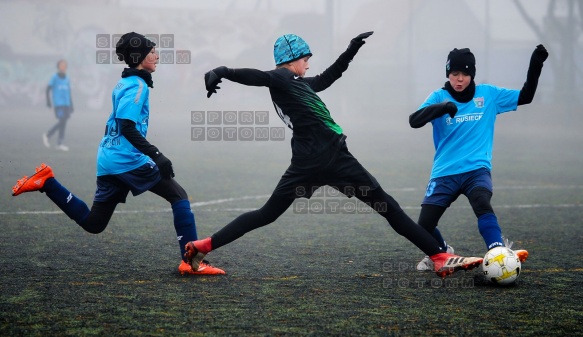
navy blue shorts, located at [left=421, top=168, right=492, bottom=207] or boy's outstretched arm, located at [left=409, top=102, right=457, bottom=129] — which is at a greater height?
boy's outstretched arm, located at [left=409, top=102, right=457, bottom=129]

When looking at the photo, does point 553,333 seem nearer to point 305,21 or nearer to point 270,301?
point 270,301

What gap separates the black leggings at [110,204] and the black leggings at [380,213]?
0.60 m

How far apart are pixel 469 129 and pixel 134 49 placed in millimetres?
2700

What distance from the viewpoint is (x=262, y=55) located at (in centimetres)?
4938

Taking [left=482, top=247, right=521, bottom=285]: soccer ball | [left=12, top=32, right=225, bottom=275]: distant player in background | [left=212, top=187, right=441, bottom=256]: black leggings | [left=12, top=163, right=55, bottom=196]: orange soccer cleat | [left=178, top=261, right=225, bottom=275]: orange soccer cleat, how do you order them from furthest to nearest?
[left=12, top=163, right=55, bottom=196]: orange soccer cleat < [left=178, top=261, right=225, bottom=275]: orange soccer cleat < [left=12, top=32, right=225, bottom=275]: distant player in background < [left=212, top=187, right=441, bottom=256]: black leggings < [left=482, top=247, right=521, bottom=285]: soccer ball

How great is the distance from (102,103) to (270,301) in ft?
140

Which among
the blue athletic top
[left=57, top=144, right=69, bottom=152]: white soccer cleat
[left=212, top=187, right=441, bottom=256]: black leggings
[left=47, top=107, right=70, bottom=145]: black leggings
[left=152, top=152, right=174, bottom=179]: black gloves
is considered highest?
the blue athletic top

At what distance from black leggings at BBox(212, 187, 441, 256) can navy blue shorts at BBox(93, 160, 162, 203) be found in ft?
2.40

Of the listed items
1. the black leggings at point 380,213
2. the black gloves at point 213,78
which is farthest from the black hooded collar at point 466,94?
the black gloves at point 213,78

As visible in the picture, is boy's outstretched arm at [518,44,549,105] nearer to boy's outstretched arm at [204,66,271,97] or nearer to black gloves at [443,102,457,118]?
black gloves at [443,102,457,118]

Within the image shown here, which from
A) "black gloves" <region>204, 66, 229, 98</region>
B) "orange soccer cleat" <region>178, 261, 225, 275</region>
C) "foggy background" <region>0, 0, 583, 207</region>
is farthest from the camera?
"foggy background" <region>0, 0, 583, 207</region>

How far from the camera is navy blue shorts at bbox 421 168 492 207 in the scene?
625cm

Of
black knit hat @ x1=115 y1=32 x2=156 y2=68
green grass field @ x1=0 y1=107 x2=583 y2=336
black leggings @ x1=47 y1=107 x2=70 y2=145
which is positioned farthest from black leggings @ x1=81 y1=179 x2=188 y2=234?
black leggings @ x1=47 y1=107 x2=70 y2=145

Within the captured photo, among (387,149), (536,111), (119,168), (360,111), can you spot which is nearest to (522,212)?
(119,168)
